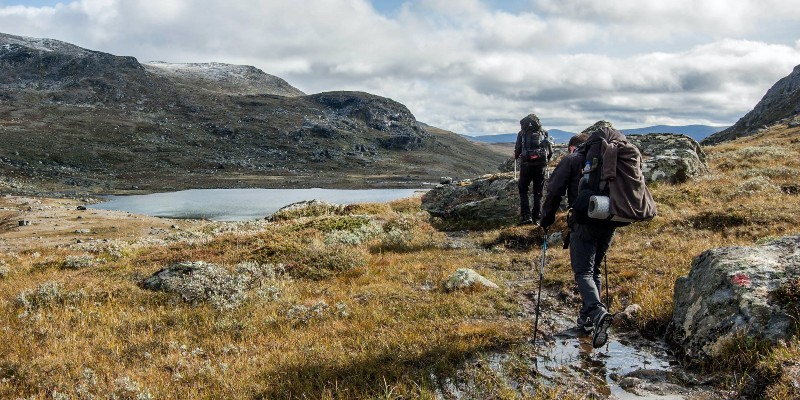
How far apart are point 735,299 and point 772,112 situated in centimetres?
13705

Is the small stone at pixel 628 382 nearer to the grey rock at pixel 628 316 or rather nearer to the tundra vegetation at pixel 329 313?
the tundra vegetation at pixel 329 313

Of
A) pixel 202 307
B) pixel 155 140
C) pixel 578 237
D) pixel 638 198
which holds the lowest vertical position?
pixel 202 307

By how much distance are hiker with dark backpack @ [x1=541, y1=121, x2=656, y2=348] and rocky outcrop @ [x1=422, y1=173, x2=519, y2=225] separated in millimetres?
12700

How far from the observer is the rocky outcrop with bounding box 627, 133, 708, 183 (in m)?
21.8

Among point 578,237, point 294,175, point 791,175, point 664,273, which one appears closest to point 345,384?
point 578,237

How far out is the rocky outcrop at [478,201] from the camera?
67.1 feet

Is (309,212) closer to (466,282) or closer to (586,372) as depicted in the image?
(466,282)

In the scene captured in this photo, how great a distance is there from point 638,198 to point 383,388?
4.53m

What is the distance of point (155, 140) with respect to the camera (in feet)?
597

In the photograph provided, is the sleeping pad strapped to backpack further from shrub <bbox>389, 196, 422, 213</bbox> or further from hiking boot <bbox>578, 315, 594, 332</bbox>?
→ shrub <bbox>389, 196, 422, 213</bbox>

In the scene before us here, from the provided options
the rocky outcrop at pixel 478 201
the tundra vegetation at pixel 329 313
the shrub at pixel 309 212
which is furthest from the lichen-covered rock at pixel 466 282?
the shrub at pixel 309 212

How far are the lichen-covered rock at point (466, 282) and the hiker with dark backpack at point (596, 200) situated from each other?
2915mm

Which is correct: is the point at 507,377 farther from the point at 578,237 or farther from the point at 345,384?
the point at 578,237

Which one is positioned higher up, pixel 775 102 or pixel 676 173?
pixel 775 102
